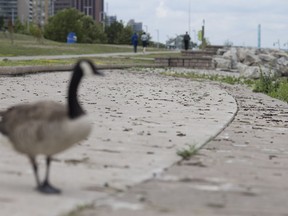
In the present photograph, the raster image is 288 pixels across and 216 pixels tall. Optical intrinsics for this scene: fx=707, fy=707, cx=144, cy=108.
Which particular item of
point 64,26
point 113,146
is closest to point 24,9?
point 64,26

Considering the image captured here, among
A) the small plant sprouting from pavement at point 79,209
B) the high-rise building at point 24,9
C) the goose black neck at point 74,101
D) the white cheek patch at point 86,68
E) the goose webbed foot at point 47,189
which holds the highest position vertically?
the high-rise building at point 24,9

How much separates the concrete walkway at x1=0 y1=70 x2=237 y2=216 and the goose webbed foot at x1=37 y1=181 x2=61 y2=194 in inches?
2.3

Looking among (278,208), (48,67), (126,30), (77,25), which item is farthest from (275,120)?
(126,30)

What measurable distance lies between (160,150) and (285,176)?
1.69 m

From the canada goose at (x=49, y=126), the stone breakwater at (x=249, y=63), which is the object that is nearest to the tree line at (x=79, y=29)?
the stone breakwater at (x=249, y=63)

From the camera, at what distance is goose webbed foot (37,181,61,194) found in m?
5.65

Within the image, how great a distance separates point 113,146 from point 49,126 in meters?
2.96

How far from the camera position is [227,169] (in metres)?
7.38

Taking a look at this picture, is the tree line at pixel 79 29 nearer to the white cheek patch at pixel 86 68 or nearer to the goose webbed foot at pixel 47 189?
the white cheek patch at pixel 86 68

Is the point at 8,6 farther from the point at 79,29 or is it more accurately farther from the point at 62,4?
the point at 79,29

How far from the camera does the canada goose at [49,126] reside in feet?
18.2

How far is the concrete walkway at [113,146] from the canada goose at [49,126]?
→ 35cm

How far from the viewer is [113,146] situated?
333 inches

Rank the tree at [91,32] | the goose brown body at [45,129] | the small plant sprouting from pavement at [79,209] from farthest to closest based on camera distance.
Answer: the tree at [91,32] < the goose brown body at [45,129] < the small plant sprouting from pavement at [79,209]
